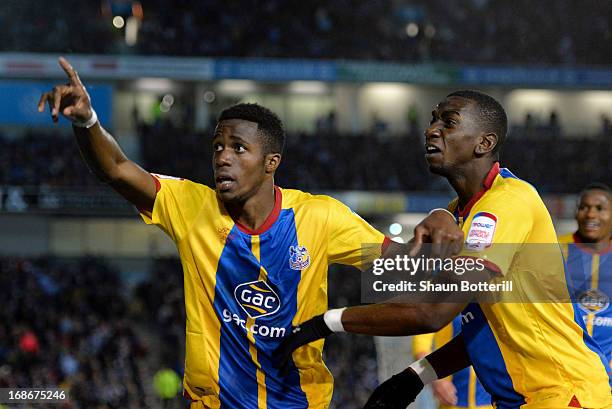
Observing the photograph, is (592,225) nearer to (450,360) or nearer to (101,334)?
(450,360)

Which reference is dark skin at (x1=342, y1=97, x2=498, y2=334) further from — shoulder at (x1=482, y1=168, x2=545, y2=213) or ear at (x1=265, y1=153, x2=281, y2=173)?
ear at (x1=265, y1=153, x2=281, y2=173)

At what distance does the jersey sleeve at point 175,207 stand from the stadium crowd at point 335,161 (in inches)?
875

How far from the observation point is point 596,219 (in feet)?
23.6

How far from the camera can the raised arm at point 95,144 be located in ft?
13.5

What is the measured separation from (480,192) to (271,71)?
2692 centimetres

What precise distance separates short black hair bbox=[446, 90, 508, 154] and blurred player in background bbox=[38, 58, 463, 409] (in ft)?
3.09

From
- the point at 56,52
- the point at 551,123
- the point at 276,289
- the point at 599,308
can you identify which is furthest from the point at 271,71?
the point at 276,289

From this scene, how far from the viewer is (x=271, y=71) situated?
3075 centimetres

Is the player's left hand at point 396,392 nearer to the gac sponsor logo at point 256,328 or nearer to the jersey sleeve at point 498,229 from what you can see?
the gac sponsor logo at point 256,328

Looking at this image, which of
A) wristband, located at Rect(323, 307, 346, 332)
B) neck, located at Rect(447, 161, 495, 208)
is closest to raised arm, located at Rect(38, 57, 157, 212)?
wristband, located at Rect(323, 307, 346, 332)

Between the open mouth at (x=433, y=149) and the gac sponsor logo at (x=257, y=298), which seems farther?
the gac sponsor logo at (x=257, y=298)

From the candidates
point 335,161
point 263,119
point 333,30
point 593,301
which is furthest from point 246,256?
point 333,30

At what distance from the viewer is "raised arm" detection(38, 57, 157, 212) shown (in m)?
4.12

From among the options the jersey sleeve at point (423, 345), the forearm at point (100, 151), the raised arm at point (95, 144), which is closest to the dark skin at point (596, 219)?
the jersey sleeve at point (423, 345)
